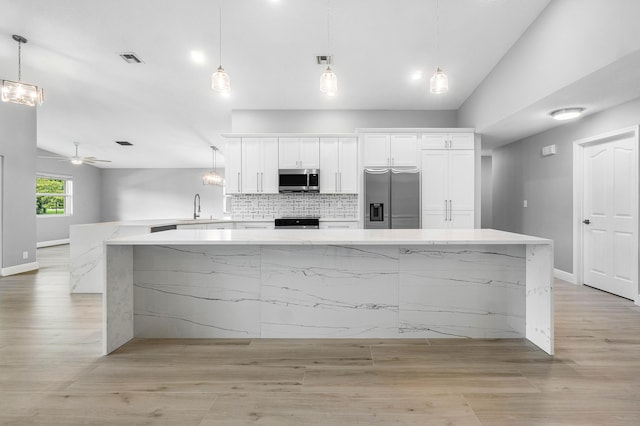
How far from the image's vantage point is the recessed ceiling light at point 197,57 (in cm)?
399

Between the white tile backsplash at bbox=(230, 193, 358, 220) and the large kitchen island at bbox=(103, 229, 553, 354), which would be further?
the white tile backsplash at bbox=(230, 193, 358, 220)

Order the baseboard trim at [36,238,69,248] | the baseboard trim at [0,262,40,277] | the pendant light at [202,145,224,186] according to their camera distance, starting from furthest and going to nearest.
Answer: the baseboard trim at [36,238,69,248] < the pendant light at [202,145,224,186] < the baseboard trim at [0,262,40,277]

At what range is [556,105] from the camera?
3.58m

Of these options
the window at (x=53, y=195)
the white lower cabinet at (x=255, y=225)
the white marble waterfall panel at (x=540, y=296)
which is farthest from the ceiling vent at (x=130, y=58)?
the window at (x=53, y=195)

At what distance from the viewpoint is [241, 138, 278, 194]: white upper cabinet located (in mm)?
5281

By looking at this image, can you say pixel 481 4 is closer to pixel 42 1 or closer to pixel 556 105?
pixel 556 105

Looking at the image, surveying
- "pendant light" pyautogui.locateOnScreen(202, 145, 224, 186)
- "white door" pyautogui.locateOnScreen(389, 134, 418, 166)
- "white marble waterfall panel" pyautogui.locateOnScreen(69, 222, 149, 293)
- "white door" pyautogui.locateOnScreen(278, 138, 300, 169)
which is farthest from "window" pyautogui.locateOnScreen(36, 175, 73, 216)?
"white door" pyautogui.locateOnScreen(389, 134, 418, 166)

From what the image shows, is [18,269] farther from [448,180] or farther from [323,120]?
[448,180]

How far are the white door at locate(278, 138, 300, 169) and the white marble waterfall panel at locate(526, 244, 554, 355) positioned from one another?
3.59 m

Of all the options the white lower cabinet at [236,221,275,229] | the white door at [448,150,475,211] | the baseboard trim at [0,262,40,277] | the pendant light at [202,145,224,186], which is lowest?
the baseboard trim at [0,262,40,277]

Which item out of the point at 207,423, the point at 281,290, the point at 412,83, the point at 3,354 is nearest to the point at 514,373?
the point at 281,290

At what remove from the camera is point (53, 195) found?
9344 millimetres

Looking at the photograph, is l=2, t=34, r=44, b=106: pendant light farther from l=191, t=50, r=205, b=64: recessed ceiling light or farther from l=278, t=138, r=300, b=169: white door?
l=278, t=138, r=300, b=169: white door

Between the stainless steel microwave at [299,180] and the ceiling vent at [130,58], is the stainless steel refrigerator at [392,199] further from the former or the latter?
the ceiling vent at [130,58]
